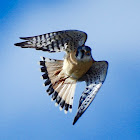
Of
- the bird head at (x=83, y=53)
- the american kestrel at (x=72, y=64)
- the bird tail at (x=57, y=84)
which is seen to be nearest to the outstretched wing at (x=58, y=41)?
the american kestrel at (x=72, y=64)

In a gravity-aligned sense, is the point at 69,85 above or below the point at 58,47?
below

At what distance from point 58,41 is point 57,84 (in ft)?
4.81

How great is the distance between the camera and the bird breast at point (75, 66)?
28.9 ft

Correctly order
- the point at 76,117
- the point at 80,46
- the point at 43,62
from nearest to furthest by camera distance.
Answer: the point at 76,117
the point at 80,46
the point at 43,62

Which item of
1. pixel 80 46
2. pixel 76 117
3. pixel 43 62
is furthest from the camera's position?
pixel 43 62

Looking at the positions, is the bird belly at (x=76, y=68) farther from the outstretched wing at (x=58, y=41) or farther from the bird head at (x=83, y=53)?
the outstretched wing at (x=58, y=41)

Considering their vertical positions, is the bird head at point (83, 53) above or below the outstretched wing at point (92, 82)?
above

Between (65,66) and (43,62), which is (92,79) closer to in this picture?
(65,66)

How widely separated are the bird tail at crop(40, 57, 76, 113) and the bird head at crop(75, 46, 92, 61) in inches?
39.1

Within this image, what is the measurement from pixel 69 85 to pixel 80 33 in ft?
5.57

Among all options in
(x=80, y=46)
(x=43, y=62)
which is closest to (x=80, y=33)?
(x=80, y=46)

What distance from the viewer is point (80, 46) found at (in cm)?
894

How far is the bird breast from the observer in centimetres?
881

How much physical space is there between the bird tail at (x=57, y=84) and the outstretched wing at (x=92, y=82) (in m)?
0.57
